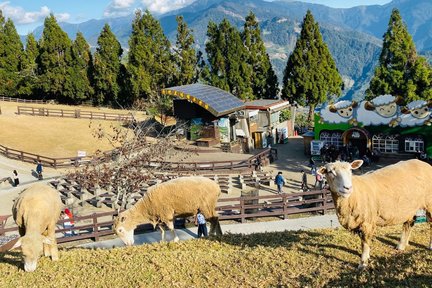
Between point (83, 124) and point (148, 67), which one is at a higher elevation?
point (148, 67)

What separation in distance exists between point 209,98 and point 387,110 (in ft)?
46.4

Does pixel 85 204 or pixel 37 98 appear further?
pixel 37 98

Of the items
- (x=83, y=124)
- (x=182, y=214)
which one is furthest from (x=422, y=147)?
(x=83, y=124)

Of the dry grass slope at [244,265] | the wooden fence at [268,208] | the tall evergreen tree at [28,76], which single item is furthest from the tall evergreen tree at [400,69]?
the tall evergreen tree at [28,76]

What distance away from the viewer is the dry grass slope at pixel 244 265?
8117mm

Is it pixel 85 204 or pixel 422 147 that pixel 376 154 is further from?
pixel 85 204

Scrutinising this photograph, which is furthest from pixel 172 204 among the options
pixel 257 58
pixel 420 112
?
pixel 257 58

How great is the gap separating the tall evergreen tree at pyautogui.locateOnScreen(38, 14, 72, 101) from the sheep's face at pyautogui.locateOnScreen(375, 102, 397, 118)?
131 ft

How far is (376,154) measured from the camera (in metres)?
30.0

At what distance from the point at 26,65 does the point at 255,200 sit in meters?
47.6

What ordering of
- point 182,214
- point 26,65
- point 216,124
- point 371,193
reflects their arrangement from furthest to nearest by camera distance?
point 26,65
point 216,124
point 182,214
point 371,193

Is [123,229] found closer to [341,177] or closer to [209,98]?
[341,177]

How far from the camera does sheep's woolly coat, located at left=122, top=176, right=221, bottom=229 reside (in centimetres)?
1359

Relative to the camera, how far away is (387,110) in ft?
97.0
